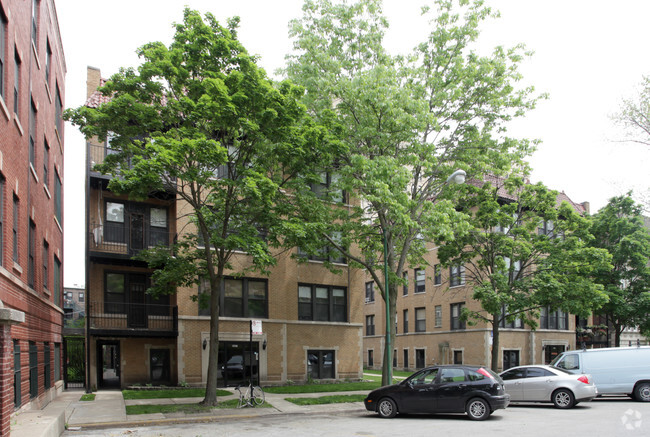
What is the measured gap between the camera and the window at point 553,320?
38.8 m

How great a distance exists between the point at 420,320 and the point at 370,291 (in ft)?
23.5

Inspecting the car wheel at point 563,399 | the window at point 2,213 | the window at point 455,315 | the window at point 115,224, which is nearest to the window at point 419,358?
the window at point 455,315

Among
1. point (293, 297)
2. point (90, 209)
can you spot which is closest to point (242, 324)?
point (293, 297)

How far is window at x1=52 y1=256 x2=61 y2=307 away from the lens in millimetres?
21191

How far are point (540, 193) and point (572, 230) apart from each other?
9.04 feet

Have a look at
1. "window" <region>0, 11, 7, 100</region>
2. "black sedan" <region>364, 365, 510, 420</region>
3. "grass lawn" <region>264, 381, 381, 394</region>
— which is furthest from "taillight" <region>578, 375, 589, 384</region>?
"window" <region>0, 11, 7, 100</region>

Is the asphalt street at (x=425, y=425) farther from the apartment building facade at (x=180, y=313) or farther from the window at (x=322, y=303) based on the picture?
the window at (x=322, y=303)

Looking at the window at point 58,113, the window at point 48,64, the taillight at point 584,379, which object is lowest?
the taillight at point 584,379

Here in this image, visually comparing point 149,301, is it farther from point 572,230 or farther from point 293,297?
point 572,230

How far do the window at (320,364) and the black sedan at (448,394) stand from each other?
38.3 feet

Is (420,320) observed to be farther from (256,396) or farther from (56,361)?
(56,361)

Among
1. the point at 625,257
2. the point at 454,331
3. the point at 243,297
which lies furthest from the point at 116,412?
the point at 625,257

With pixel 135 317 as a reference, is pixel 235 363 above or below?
below

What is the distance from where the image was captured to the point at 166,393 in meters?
21.0
